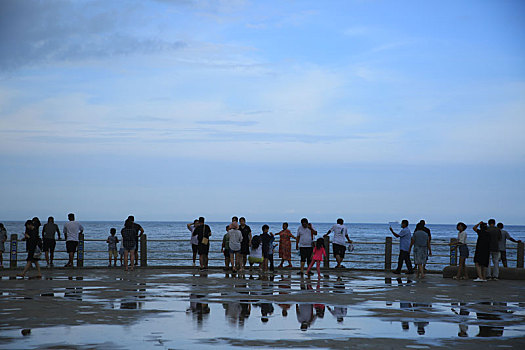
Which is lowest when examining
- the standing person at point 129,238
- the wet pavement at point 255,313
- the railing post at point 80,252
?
the wet pavement at point 255,313

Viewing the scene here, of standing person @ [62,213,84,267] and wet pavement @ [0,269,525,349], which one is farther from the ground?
standing person @ [62,213,84,267]

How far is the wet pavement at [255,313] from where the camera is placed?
31.6ft

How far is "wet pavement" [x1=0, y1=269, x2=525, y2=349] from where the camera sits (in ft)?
31.6

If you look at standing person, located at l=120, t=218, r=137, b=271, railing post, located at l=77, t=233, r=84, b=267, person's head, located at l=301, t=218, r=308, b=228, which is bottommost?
railing post, located at l=77, t=233, r=84, b=267

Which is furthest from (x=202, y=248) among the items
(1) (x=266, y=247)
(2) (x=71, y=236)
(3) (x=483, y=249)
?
(3) (x=483, y=249)

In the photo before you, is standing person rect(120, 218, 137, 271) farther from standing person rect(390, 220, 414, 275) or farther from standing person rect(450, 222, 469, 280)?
standing person rect(450, 222, 469, 280)

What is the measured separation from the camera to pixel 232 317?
1198 centimetres

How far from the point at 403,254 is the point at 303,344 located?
1556 cm

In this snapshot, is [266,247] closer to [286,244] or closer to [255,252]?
[255,252]

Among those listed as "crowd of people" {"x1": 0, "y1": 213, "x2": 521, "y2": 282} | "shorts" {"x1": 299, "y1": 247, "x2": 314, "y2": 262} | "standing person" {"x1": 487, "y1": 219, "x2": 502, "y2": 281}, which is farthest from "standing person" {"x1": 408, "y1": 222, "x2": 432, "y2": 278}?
"shorts" {"x1": 299, "y1": 247, "x2": 314, "y2": 262}

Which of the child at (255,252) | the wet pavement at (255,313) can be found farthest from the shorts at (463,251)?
the child at (255,252)

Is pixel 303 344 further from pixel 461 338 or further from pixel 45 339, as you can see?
pixel 45 339

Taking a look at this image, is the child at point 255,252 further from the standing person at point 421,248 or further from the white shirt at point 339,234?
the standing person at point 421,248

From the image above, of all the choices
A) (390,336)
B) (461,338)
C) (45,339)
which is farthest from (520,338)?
(45,339)
